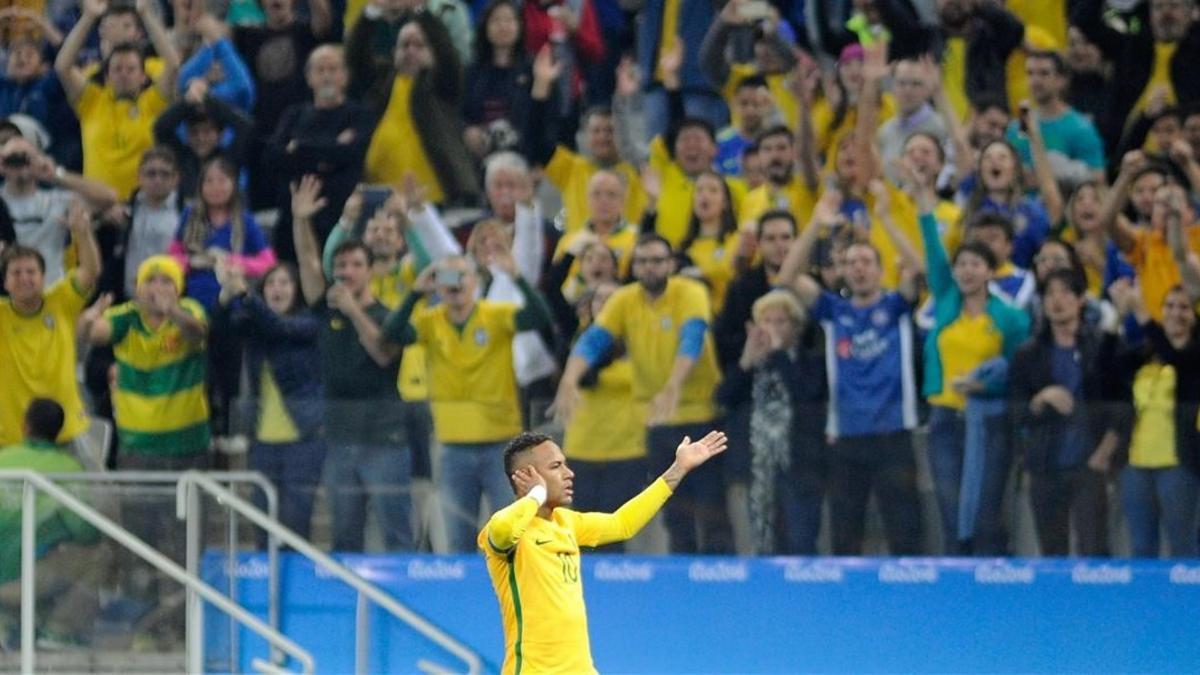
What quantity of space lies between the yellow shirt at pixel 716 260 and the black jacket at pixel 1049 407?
1.81 m

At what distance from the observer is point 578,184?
1462cm

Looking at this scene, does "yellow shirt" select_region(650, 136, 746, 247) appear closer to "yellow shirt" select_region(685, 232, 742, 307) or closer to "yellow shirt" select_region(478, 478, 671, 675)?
"yellow shirt" select_region(685, 232, 742, 307)

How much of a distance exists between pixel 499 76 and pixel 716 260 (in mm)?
2587

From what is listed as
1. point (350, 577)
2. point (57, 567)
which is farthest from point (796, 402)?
point (57, 567)

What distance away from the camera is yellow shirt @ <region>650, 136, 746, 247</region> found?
13844 mm

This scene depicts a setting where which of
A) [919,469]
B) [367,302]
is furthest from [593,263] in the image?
[919,469]

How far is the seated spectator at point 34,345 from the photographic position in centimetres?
1352

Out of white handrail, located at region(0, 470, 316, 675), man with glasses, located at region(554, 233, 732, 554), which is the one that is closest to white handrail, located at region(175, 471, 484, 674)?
white handrail, located at region(0, 470, 316, 675)

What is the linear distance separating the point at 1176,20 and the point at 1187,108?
1.08 metres

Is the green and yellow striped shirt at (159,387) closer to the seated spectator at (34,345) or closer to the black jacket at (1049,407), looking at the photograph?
the seated spectator at (34,345)

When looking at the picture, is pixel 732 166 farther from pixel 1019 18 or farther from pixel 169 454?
pixel 169 454

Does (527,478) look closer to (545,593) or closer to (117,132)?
(545,593)

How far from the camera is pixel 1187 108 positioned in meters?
13.4

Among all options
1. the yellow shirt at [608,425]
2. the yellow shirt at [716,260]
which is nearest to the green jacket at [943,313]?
the yellow shirt at [716,260]
